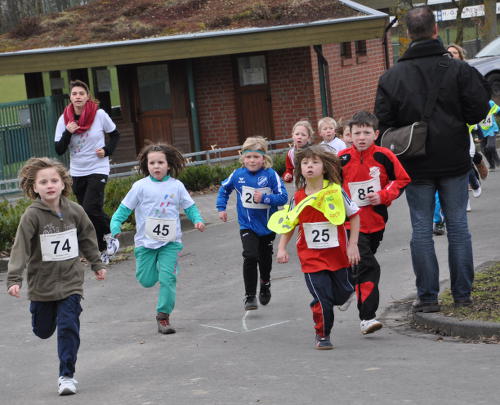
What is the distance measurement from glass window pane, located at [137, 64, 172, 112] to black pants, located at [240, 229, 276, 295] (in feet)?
53.1

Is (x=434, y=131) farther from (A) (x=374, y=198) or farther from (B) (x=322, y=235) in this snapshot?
(B) (x=322, y=235)

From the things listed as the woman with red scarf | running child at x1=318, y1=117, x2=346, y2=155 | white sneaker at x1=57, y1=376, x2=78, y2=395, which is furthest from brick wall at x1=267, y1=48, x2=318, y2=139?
white sneaker at x1=57, y1=376, x2=78, y2=395

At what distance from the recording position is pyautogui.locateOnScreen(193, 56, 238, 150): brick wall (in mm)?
25359

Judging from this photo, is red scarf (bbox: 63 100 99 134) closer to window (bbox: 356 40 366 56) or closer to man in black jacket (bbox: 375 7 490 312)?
man in black jacket (bbox: 375 7 490 312)

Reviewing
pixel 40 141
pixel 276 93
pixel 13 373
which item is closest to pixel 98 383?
pixel 13 373

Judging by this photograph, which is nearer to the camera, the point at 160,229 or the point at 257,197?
the point at 160,229

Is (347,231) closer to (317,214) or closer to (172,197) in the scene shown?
(317,214)

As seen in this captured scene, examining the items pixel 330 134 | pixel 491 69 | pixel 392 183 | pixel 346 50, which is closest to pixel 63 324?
pixel 392 183

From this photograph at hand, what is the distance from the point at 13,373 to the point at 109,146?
511 cm

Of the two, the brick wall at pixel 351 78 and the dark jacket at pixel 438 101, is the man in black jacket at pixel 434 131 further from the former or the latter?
the brick wall at pixel 351 78

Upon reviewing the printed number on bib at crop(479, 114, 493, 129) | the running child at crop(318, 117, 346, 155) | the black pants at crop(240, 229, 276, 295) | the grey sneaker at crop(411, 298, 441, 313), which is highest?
the running child at crop(318, 117, 346, 155)

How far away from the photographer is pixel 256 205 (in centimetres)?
948

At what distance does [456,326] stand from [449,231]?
2.71ft

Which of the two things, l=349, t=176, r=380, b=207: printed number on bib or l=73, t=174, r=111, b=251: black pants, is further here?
l=73, t=174, r=111, b=251: black pants
